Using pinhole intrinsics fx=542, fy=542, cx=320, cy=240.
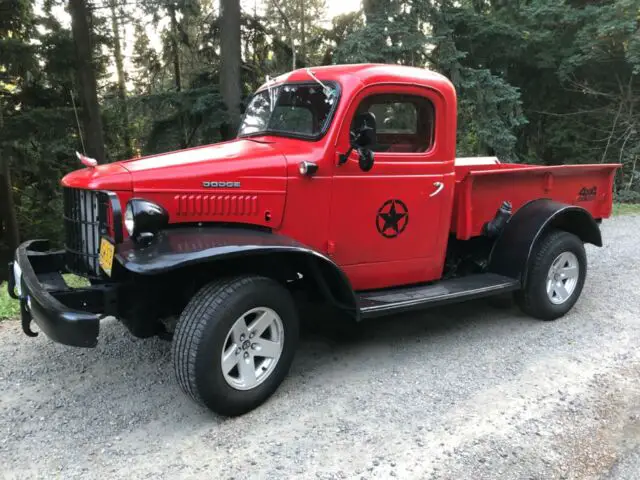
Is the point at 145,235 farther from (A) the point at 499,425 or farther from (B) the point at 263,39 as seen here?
(B) the point at 263,39

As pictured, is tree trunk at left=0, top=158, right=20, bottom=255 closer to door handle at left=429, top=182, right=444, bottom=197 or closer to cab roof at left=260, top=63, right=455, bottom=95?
cab roof at left=260, top=63, right=455, bottom=95

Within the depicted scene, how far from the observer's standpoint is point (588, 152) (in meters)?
15.1

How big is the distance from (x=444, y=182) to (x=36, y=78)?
10.5 metres

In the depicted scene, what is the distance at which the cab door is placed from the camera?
4023 mm

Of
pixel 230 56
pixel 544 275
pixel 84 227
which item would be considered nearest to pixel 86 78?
pixel 230 56

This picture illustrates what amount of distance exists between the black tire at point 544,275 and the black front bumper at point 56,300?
A: 3479mm

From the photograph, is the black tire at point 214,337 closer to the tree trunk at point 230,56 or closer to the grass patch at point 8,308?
the grass patch at point 8,308

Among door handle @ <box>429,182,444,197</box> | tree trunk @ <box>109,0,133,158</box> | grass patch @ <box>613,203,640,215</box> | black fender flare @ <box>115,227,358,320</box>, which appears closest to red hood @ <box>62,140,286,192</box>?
black fender flare @ <box>115,227,358,320</box>

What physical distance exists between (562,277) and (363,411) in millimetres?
2720

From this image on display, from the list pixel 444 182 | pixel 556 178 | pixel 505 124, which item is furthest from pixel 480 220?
pixel 505 124

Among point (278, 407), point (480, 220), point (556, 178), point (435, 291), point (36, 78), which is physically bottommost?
point (278, 407)

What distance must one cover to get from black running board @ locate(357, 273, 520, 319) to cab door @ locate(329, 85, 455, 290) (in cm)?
15

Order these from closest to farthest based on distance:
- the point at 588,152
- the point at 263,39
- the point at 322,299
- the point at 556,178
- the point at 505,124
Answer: the point at 322,299, the point at 556,178, the point at 505,124, the point at 263,39, the point at 588,152

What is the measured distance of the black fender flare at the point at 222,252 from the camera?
2959 mm
